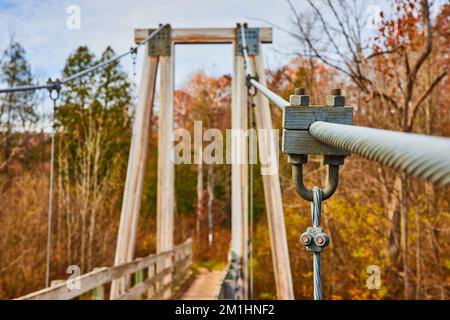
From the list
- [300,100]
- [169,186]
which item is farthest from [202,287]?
[300,100]

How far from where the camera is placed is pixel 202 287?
154 inches

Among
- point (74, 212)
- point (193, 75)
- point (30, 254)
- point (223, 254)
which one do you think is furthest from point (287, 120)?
point (193, 75)

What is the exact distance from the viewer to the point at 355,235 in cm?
422

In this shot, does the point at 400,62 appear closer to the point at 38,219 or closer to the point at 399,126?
the point at 399,126

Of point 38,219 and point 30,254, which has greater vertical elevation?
point 38,219

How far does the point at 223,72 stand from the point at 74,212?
3893 millimetres

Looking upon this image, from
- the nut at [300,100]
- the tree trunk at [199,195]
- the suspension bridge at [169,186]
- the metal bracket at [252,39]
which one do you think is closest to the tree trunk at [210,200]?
the tree trunk at [199,195]

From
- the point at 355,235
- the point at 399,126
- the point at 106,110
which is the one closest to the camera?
the point at 399,126

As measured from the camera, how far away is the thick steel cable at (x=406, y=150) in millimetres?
216

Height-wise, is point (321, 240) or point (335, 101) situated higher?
point (335, 101)

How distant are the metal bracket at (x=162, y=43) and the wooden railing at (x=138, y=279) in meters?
1.47

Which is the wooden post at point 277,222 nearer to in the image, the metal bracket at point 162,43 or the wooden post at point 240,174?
the wooden post at point 240,174

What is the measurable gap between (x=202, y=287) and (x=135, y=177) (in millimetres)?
1490

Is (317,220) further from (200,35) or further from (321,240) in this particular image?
(200,35)
